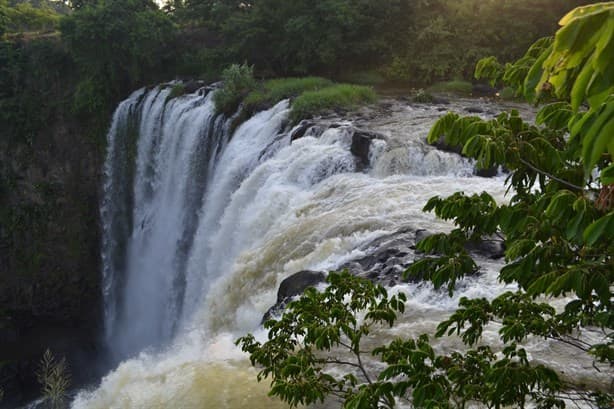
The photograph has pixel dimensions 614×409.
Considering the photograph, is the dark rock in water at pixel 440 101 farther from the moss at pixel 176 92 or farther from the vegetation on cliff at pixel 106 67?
the moss at pixel 176 92

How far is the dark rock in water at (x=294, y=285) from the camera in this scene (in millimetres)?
6992

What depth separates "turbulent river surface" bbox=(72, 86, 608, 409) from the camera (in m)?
6.24

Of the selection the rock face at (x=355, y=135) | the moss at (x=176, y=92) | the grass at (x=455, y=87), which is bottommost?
the moss at (x=176, y=92)

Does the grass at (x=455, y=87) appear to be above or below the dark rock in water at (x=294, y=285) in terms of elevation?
above

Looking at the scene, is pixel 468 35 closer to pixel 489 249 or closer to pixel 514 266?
pixel 489 249

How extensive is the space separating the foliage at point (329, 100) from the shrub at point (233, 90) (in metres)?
2.78

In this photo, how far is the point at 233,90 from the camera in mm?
17984

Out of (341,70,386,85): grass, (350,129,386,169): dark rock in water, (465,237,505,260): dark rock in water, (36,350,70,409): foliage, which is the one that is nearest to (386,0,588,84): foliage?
(341,70,386,85): grass

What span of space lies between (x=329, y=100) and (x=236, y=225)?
561 cm

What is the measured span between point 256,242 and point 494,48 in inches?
564

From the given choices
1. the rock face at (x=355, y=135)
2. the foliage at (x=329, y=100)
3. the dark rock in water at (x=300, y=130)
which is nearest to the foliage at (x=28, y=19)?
the foliage at (x=329, y=100)

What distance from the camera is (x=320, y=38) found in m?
21.6

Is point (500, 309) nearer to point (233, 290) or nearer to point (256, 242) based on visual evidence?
point (233, 290)

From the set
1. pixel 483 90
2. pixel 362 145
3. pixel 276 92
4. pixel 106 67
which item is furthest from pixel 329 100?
pixel 106 67
